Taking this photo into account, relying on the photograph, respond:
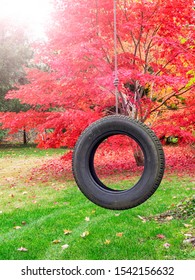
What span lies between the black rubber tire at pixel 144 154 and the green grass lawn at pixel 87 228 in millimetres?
1430

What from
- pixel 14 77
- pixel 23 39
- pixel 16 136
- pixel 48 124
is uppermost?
pixel 23 39

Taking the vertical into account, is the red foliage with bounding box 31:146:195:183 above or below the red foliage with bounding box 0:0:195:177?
below

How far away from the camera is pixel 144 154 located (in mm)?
2617

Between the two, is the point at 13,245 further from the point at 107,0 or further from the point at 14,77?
the point at 14,77

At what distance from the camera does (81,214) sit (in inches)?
209

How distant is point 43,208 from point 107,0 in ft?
12.2

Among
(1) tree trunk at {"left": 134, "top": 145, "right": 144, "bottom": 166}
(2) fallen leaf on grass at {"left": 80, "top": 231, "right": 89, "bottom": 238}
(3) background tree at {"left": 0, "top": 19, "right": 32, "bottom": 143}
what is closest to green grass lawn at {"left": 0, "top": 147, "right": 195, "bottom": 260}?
(2) fallen leaf on grass at {"left": 80, "top": 231, "right": 89, "bottom": 238}

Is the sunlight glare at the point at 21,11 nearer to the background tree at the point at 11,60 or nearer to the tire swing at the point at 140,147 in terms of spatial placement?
the background tree at the point at 11,60

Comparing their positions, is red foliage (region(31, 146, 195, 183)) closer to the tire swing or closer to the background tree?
the tire swing

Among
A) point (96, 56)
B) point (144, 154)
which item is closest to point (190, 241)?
point (144, 154)

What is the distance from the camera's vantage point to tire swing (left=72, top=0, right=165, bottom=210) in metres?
2.58

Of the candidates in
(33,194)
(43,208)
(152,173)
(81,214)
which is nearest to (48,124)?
(33,194)

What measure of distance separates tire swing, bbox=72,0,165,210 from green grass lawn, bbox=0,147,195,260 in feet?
4.69

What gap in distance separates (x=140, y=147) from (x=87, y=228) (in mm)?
2292
